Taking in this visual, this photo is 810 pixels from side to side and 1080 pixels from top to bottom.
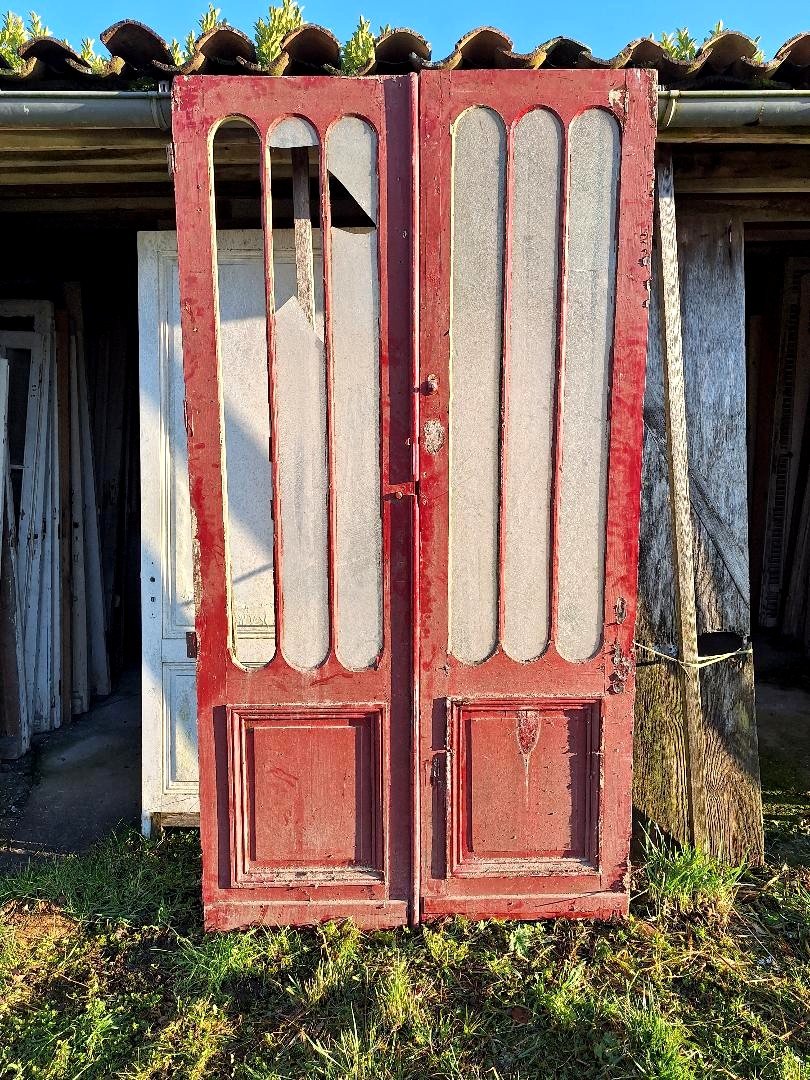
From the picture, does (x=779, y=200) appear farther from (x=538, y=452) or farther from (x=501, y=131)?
(x=538, y=452)

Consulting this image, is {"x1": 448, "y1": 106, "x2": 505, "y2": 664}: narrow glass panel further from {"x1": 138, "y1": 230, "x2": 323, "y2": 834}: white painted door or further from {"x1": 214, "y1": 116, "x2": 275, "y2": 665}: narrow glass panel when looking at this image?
{"x1": 138, "y1": 230, "x2": 323, "y2": 834}: white painted door

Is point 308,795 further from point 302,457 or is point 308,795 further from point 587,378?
point 587,378

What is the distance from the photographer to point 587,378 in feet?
7.68

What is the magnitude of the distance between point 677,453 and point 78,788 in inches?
131

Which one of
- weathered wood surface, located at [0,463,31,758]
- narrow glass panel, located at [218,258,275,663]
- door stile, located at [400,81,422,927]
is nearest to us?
door stile, located at [400,81,422,927]

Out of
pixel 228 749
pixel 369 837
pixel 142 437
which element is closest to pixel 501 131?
pixel 142 437

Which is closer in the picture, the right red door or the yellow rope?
the right red door

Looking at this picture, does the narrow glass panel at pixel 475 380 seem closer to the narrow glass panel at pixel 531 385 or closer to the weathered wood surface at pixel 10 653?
the narrow glass panel at pixel 531 385

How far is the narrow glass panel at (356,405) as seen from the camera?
7.36ft

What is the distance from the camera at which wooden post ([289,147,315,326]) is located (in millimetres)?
2386

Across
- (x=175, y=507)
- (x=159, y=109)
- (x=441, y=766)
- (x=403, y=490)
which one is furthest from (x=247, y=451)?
(x=441, y=766)

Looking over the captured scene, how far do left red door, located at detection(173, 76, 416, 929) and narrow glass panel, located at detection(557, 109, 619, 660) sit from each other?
54 cm

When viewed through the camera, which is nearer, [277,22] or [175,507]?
[175,507]

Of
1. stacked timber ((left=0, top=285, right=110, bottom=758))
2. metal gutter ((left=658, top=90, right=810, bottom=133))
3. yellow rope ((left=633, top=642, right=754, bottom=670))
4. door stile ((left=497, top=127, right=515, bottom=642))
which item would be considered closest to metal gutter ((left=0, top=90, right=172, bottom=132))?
door stile ((left=497, top=127, right=515, bottom=642))
